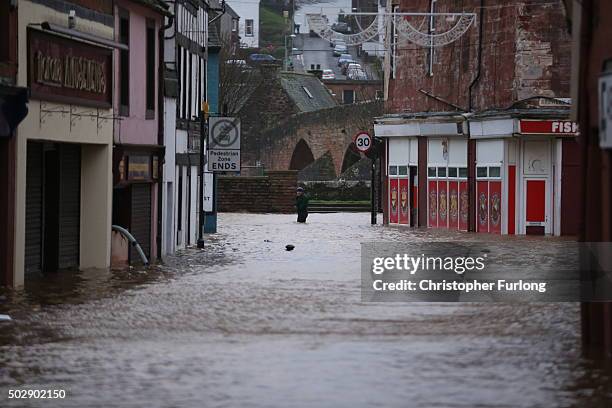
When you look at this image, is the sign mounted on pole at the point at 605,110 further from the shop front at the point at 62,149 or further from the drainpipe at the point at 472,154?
the drainpipe at the point at 472,154

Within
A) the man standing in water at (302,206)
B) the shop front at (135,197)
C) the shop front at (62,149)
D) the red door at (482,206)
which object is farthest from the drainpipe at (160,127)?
the man standing in water at (302,206)

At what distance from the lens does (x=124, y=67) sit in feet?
105

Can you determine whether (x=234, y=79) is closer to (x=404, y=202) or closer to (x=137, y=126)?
(x=404, y=202)

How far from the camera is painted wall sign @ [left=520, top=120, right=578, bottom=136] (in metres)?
46.2

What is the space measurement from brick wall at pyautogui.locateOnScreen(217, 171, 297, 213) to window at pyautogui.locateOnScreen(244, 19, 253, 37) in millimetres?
70047

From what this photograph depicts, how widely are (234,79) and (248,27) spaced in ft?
153

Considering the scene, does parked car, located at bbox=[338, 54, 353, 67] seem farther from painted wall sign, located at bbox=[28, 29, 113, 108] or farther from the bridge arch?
painted wall sign, located at bbox=[28, 29, 113, 108]

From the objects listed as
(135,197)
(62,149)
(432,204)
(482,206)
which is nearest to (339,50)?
(432,204)

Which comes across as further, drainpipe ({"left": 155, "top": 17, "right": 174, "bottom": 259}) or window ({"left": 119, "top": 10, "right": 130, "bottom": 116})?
drainpipe ({"left": 155, "top": 17, "right": 174, "bottom": 259})

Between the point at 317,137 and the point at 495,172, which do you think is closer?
the point at 495,172

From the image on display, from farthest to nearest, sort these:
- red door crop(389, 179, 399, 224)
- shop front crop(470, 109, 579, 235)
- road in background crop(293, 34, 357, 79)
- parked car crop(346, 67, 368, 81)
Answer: road in background crop(293, 34, 357, 79) < parked car crop(346, 67, 368, 81) < red door crop(389, 179, 399, 224) < shop front crop(470, 109, 579, 235)

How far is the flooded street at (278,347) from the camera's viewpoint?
13.3 metres

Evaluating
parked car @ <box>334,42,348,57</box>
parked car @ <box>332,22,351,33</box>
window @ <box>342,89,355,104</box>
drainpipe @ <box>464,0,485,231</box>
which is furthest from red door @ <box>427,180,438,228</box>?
parked car @ <box>334,42,348,57</box>

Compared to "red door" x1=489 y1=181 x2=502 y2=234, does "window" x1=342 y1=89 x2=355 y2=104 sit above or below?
above
